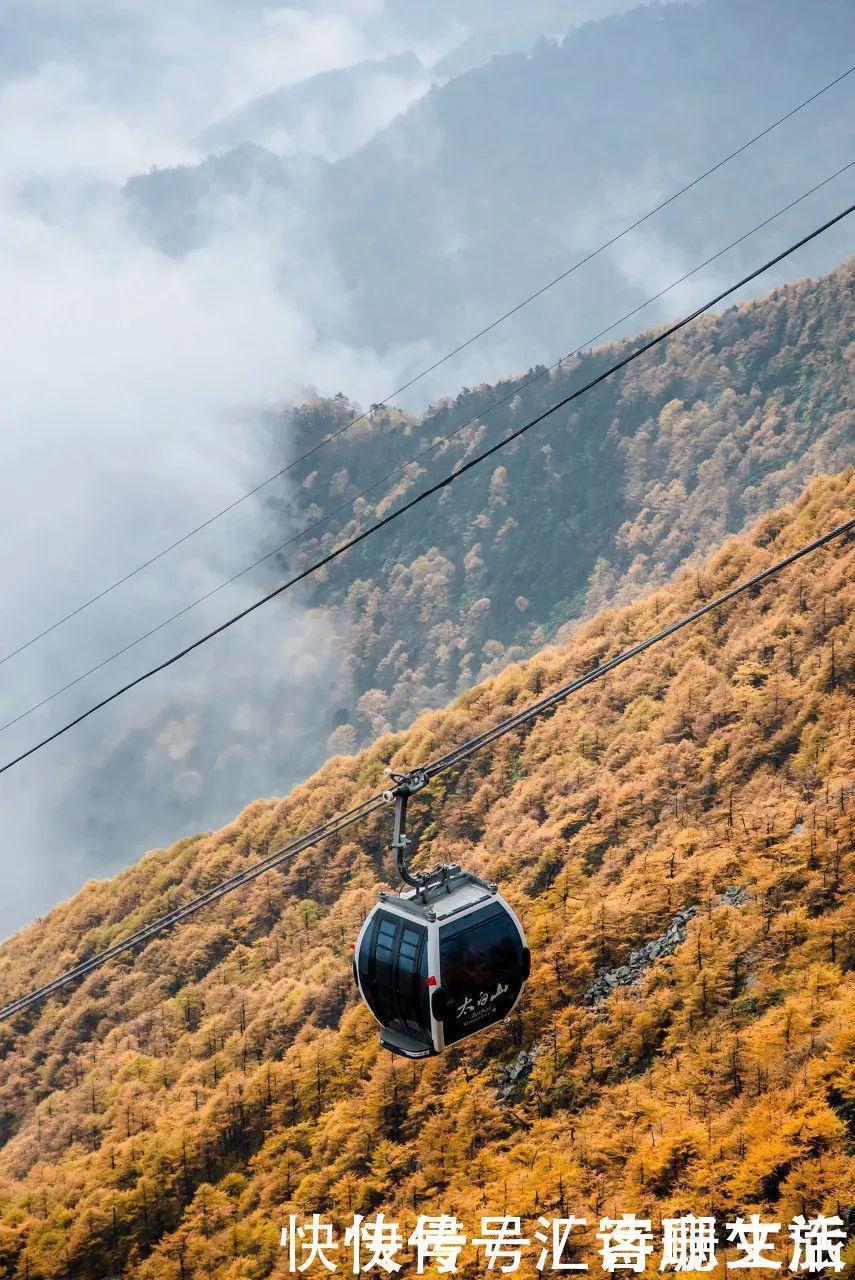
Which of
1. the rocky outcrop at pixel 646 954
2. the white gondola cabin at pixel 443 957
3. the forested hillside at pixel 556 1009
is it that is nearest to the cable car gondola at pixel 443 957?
the white gondola cabin at pixel 443 957

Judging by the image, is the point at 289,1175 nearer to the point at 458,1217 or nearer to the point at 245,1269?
the point at 245,1269

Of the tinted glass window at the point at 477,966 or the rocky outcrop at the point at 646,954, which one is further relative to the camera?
the rocky outcrop at the point at 646,954

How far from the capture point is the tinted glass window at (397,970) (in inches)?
664

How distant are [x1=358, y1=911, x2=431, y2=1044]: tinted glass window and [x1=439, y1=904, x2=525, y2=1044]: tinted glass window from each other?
317 mm

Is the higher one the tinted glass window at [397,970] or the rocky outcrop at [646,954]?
the rocky outcrop at [646,954]

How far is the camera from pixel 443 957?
55.0 feet

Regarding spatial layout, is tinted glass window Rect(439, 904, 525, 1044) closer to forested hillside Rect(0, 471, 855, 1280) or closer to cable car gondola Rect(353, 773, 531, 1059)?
cable car gondola Rect(353, 773, 531, 1059)

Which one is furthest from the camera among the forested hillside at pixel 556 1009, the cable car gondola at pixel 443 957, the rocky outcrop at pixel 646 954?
the rocky outcrop at pixel 646 954

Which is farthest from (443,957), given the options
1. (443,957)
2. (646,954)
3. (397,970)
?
(646,954)

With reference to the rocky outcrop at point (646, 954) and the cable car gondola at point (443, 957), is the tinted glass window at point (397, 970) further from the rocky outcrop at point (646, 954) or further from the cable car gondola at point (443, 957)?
the rocky outcrop at point (646, 954)

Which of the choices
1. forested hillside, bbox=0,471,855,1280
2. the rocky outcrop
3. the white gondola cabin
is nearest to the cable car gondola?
the white gondola cabin

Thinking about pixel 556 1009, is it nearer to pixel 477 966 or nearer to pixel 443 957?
pixel 477 966

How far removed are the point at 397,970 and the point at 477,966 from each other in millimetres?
1092

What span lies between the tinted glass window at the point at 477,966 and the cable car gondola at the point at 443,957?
13 millimetres
